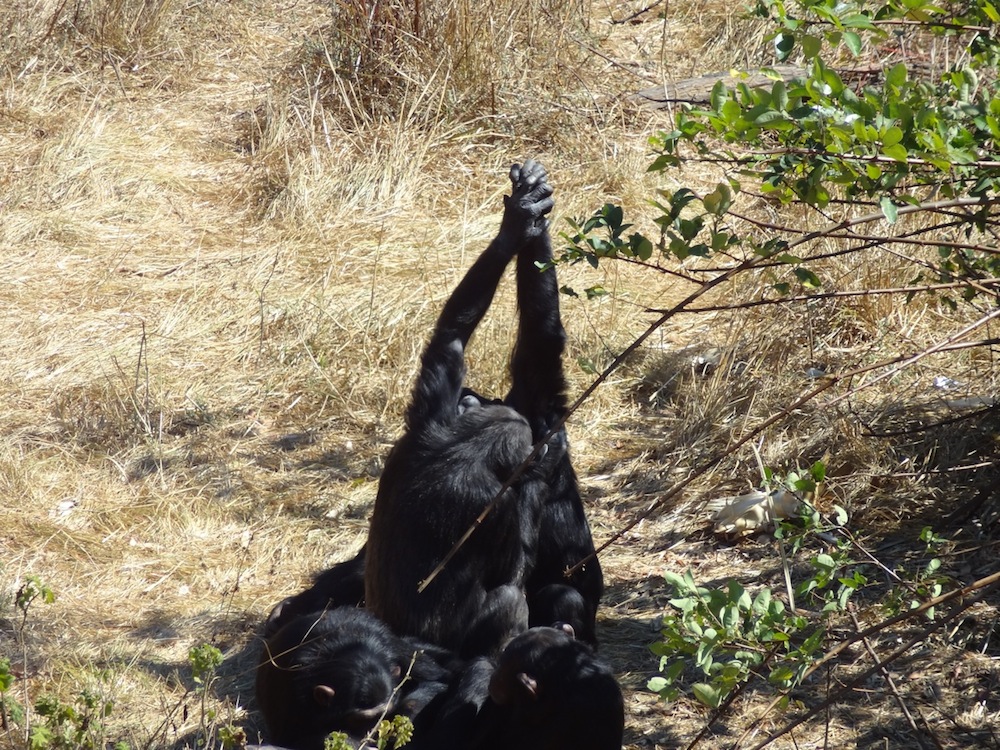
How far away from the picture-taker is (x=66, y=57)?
10.2m

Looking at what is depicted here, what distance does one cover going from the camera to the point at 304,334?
6918mm

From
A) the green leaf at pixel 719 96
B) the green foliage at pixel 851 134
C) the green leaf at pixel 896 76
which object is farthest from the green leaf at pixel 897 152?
the green leaf at pixel 719 96

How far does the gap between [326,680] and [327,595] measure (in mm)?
781

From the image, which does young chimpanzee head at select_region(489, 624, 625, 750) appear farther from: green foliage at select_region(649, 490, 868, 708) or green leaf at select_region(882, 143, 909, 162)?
green leaf at select_region(882, 143, 909, 162)

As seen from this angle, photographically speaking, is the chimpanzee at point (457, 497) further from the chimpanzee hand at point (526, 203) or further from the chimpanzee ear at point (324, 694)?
the chimpanzee ear at point (324, 694)

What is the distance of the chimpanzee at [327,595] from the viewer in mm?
4629

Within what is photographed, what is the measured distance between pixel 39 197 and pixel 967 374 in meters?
6.91

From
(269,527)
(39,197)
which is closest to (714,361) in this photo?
(269,527)

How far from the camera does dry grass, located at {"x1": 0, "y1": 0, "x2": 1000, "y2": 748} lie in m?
4.91

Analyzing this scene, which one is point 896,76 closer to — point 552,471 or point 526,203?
point 526,203

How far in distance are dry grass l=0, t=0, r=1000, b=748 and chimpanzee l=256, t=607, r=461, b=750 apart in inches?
15.0

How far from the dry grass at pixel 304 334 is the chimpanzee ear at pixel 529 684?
1.84ft

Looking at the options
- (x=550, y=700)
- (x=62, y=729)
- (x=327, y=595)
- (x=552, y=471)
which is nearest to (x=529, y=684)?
(x=550, y=700)

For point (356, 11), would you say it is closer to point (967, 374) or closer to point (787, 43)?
point (967, 374)
